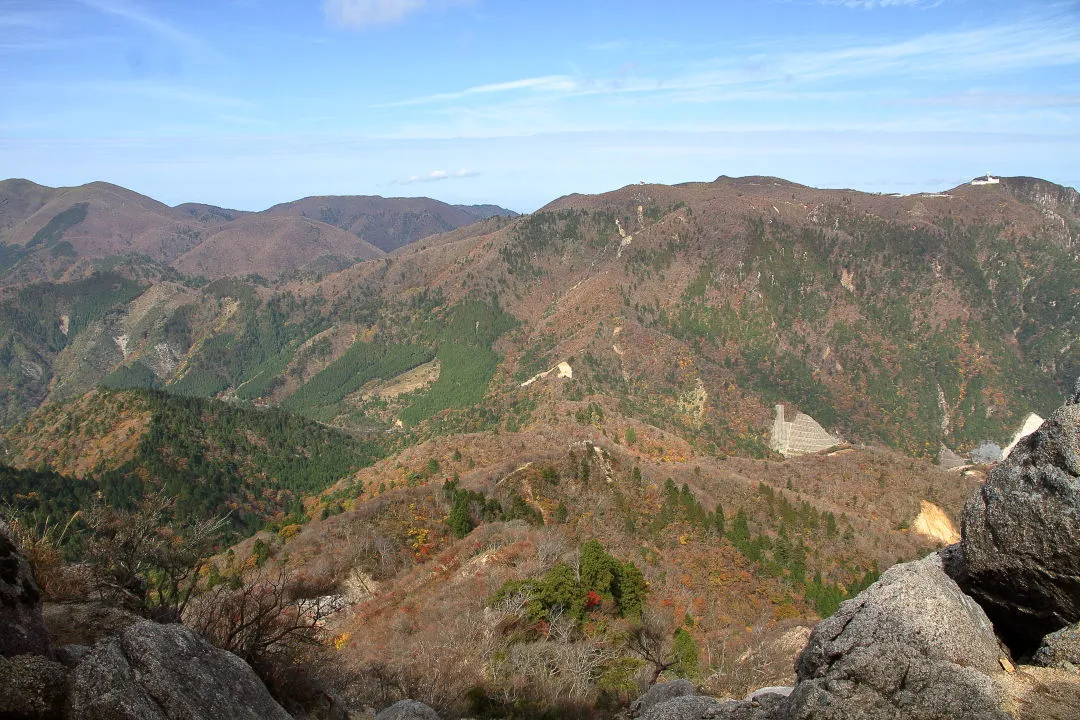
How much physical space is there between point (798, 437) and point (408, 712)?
160 metres

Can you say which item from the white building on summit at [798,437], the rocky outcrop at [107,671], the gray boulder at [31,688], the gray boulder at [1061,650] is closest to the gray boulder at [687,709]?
the gray boulder at [1061,650]

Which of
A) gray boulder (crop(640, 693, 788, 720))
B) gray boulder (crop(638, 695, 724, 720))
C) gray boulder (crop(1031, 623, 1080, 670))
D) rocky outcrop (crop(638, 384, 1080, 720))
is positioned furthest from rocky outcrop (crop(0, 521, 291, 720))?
gray boulder (crop(1031, 623, 1080, 670))

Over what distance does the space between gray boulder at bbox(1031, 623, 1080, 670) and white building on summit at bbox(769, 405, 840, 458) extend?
154 meters

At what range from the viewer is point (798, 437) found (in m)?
163

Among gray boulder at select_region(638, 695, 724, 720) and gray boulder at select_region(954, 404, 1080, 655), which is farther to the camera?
gray boulder at select_region(638, 695, 724, 720)

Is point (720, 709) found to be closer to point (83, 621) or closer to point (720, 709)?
point (720, 709)

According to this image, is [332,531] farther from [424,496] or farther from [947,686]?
→ [947,686]

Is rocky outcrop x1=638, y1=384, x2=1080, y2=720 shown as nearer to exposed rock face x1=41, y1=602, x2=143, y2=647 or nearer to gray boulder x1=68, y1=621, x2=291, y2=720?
gray boulder x1=68, y1=621, x2=291, y2=720

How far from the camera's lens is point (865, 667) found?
11852mm

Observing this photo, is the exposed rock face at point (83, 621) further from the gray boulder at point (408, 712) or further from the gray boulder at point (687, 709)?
the gray boulder at point (687, 709)

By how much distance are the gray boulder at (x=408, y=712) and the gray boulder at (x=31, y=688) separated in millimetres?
11518

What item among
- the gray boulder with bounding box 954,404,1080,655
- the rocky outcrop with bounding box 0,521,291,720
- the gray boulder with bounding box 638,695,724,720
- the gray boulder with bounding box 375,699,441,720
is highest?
the gray boulder with bounding box 954,404,1080,655

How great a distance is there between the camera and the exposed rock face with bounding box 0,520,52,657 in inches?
480

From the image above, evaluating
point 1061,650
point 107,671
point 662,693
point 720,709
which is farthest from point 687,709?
point 107,671
